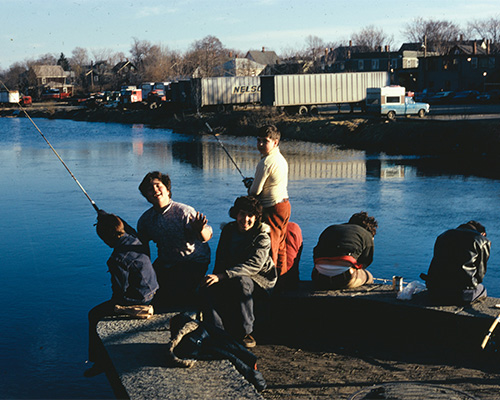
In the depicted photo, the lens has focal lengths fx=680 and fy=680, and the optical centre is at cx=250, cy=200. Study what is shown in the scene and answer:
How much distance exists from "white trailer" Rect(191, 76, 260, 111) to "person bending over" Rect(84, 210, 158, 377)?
141 feet

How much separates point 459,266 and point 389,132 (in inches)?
998

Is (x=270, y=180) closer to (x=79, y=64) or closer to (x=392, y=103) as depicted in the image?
(x=392, y=103)

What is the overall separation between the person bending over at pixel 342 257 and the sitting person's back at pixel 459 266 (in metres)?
0.72

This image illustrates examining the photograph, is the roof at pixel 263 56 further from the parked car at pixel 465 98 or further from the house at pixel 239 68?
the parked car at pixel 465 98

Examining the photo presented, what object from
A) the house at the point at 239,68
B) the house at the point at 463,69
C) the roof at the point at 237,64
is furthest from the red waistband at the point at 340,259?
the roof at the point at 237,64

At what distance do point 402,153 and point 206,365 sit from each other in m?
23.6

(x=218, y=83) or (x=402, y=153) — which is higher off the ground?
(x=218, y=83)

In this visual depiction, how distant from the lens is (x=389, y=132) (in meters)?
30.2

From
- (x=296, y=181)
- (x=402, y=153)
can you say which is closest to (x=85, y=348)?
(x=296, y=181)

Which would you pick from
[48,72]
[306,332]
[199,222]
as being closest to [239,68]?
[48,72]

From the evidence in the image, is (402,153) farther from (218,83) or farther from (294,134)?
(218,83)

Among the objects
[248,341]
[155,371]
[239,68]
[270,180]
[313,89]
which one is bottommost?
[248,341]

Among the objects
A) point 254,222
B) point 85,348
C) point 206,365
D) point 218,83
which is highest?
point 218,83

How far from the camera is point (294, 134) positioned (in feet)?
119
